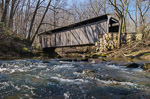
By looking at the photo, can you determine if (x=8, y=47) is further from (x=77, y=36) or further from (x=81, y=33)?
(x=81, y=33)

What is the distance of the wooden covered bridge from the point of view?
14.7m

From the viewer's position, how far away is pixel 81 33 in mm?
16375

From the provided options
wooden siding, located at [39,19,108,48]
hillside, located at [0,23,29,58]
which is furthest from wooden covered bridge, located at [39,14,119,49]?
hillside, located at [0,23,29,58]

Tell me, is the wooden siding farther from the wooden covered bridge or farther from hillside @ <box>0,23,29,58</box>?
hillside @ <box>0,23,29,58</box>

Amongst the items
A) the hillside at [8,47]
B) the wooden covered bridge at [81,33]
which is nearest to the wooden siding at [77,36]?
the wooden covered bridge at [81,33]

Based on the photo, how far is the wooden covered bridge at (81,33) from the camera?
14742 mm

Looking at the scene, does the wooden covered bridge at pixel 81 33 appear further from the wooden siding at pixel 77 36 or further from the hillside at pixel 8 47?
the hillside at pixel 8 47

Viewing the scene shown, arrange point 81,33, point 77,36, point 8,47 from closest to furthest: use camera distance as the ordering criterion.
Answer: point 8,47 → point 81,33 → point 77,36

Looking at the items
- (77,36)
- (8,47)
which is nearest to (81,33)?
(77,36)

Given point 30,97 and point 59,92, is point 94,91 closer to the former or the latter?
point 59,92

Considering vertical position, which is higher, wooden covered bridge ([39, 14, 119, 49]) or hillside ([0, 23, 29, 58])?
wooden covered bridge ([39, 14, 119, 49])

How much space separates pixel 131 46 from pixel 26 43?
12084mm

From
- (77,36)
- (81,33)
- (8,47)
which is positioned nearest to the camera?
(8,47)

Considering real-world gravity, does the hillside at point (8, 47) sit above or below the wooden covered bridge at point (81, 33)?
below
